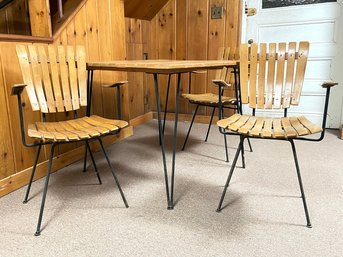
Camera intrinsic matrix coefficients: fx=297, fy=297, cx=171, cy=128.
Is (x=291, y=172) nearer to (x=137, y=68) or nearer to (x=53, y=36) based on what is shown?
(x=137, y=68)

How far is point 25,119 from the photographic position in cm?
192

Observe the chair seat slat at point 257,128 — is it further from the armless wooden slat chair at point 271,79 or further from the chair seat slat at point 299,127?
the chair seat slat at point 299,127

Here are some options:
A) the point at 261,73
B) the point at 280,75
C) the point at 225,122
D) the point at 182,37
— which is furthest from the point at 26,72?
the point at 182,37

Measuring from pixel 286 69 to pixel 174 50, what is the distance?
81.8 inches

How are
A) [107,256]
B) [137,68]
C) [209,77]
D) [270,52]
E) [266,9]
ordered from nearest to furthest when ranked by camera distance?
[107,256] < [137,68] < [270,52] < [266,9] < [209,77]

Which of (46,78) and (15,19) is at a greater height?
(15,19)

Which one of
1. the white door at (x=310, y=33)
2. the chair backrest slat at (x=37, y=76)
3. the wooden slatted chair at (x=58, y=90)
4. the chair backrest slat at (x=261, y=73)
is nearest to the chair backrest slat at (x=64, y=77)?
the wooden slatted chair at (x=58, y=90)

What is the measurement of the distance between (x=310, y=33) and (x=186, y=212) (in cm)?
247

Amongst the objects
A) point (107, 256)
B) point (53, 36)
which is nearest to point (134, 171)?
point (107, 256)

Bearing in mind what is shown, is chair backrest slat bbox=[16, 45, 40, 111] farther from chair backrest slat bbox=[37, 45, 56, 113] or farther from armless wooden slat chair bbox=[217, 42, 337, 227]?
armless wooden slat chair bbox=[217, 42, 337, 227]

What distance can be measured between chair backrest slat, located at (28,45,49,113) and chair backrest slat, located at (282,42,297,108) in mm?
1411

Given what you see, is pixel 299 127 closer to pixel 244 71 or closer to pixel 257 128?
pixel 257 128

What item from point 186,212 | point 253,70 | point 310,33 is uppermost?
point 310,33

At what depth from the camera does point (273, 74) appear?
5.81ft
